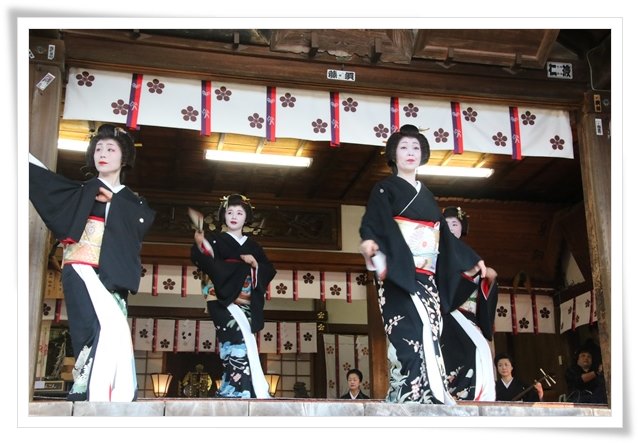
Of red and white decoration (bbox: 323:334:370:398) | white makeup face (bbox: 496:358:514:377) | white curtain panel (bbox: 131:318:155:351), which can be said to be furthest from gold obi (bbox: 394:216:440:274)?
red and white decoration (bbox: 323:334:370:398)

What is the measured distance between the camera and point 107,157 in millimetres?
5922

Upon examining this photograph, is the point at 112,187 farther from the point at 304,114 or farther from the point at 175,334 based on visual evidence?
the point at 175,334

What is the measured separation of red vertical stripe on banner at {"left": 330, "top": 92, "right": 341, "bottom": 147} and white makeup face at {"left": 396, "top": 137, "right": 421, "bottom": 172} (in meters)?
1.60

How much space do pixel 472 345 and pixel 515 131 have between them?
2350 millimetres

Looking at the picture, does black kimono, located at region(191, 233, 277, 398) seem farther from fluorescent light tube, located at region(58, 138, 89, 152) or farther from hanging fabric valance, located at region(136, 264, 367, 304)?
hanging fabric valance, located at region(136, 264, 367, 304)

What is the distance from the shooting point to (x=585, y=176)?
769 cm

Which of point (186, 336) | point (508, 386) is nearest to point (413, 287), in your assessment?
point (508, 386)

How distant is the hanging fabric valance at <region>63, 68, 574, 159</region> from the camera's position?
725 centimetres

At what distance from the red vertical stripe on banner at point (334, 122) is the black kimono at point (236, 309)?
1440mm

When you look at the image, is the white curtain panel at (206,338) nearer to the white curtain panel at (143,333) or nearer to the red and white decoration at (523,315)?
the white curtain panel at (143,333)

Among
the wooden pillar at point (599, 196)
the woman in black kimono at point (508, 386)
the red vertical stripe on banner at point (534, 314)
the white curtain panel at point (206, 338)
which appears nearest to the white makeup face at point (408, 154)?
the wooden pillar at point (599, 196)

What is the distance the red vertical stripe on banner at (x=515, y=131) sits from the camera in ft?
26.6
